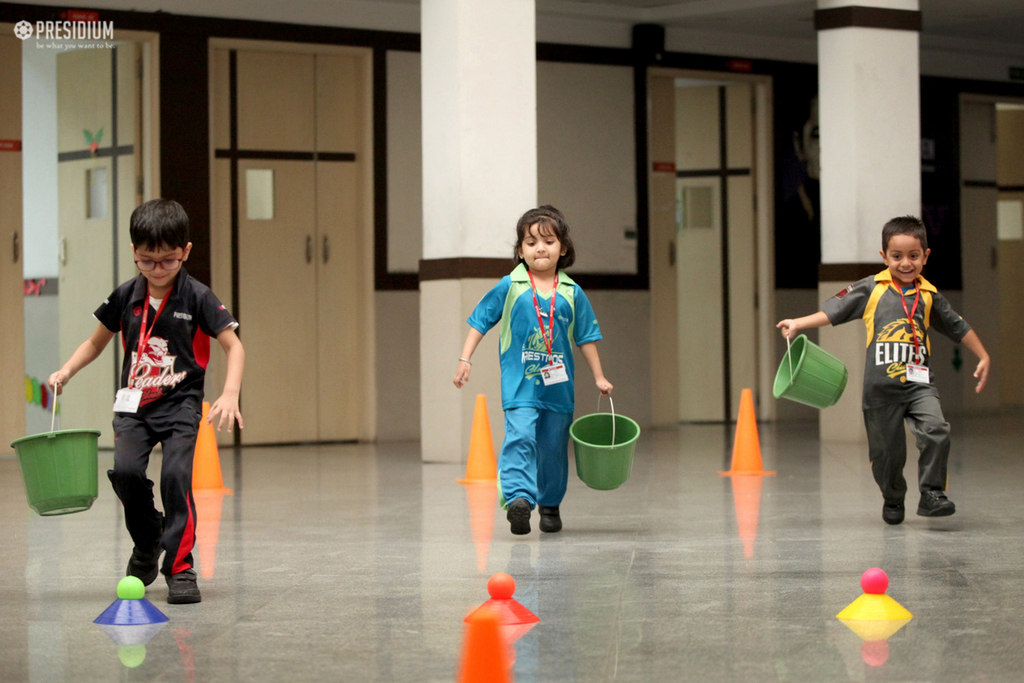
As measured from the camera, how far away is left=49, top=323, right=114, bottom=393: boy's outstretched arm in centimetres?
434

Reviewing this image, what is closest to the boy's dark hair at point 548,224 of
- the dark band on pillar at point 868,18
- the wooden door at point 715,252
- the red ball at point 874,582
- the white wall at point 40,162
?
the red ball at point 874,582

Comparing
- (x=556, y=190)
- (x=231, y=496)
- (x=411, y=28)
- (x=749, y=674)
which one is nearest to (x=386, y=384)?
(x=556, y=190)

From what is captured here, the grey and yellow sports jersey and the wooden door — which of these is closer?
the grey and yellow sports jersey

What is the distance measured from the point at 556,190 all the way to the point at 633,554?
7.06 metres

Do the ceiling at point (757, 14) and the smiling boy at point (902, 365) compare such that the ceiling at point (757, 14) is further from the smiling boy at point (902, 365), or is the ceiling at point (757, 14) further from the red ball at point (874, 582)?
the red ball at point (874, 582)

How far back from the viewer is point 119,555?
531cm

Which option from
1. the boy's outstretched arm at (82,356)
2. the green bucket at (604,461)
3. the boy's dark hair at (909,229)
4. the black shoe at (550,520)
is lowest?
the black shoe at (550,520)

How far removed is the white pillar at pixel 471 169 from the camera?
29.0 ft

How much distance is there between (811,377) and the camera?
622 centimetres

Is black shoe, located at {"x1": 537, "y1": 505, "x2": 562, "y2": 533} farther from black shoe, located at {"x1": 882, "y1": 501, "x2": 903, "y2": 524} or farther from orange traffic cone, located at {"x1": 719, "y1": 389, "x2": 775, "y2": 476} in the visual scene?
orange traffic cone, located at {"x1": 719, "y1": 389, "x2": 775, "y2": 476}

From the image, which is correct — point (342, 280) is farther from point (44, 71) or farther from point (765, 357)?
point (765, 357)

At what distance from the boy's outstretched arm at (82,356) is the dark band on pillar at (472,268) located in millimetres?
4463

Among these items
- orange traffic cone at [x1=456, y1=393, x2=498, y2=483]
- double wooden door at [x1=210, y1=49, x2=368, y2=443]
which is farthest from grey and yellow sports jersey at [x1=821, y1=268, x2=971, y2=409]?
double wooden door at [x1=210, y1=49, x2=368, y2=443]

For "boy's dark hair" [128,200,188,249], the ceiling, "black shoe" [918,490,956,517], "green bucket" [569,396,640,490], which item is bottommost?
"black shoe" [918,490,956,517]
